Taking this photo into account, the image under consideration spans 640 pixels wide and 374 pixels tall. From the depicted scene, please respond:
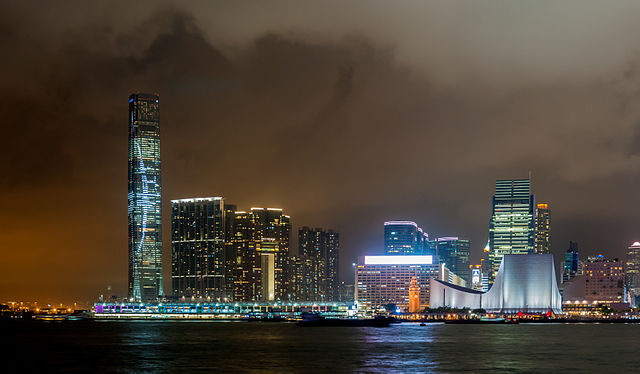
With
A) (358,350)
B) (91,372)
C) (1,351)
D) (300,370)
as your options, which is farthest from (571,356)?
(1,351)

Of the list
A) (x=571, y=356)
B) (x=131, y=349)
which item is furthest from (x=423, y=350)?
(x=131, y=349)

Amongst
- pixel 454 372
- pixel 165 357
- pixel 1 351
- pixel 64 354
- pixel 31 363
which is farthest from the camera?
pixel 1 351

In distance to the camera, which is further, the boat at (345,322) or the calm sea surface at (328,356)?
the boat at (345,322)

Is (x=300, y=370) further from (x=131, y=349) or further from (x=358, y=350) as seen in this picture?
(x=131, y=349)

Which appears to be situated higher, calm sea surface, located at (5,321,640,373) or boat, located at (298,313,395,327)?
calm sea surface, located at (5,321,640,373)

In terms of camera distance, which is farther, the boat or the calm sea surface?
the boat

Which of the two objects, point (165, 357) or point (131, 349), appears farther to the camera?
point (131, 349)

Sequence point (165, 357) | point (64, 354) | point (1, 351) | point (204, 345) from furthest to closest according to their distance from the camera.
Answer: point (204, 345) → point (1, 351) → point (64, 354) → point (165, 357)

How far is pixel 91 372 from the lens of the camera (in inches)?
2751

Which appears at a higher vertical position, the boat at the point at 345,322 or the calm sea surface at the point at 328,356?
the calm sea surface at the point at 328,356

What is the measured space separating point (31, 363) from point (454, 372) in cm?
3829

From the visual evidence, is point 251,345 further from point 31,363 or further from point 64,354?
point 31,363

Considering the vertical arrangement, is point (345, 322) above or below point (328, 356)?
below

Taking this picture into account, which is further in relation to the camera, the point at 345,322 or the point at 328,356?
the point at 345,322
